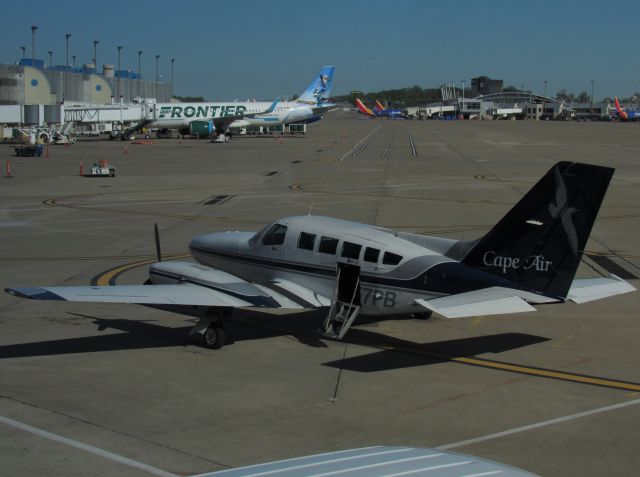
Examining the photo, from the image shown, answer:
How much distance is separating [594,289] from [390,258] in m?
3.86

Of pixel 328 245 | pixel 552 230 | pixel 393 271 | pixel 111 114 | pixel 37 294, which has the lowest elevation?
pixel 37 294

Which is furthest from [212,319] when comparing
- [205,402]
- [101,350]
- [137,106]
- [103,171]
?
[137,106]

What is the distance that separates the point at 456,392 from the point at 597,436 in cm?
244

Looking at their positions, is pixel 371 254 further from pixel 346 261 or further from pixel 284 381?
pixel 284 381

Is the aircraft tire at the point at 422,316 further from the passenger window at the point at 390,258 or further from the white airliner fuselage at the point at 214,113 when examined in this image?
the white airliner fuselage at the point at 214,113

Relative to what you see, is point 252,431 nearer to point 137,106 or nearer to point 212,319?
point 212,319

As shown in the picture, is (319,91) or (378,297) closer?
(378,297)

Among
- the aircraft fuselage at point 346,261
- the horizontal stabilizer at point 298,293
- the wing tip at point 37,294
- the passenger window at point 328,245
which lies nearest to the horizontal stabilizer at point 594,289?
Result: the aircraft fuselage at point 346,261

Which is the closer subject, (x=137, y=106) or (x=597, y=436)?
(x=597, y=436)

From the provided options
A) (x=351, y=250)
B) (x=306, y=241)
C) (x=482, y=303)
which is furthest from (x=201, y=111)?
(x=482, y=303)

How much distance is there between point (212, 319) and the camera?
1511 cm

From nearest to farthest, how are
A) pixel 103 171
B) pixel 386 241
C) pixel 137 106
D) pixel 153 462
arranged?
pixel 153 462 < pixel 386 241 < pixel 103 171 < pixel 137 106

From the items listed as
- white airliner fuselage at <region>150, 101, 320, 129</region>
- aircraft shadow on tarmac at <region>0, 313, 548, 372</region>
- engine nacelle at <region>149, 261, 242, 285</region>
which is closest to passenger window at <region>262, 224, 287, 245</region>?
engine nacelle at <region>149, 261, 242, 285</region>

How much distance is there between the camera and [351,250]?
612 inches
